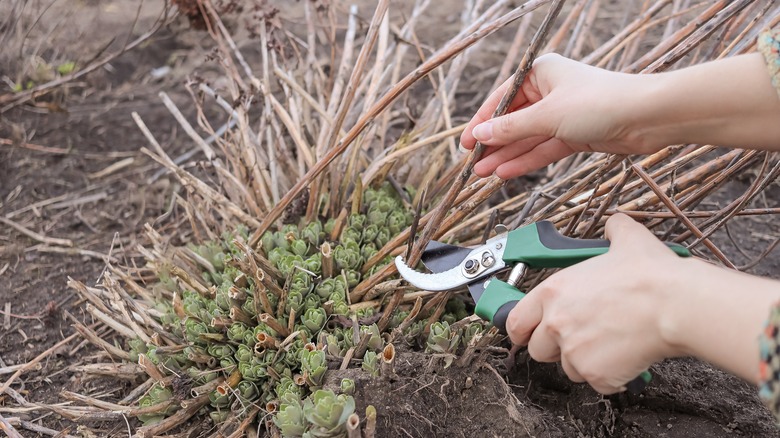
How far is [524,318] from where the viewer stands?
1340 millimetres

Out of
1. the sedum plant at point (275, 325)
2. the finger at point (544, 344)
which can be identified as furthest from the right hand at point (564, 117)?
the sedum plant at point (275, 325)

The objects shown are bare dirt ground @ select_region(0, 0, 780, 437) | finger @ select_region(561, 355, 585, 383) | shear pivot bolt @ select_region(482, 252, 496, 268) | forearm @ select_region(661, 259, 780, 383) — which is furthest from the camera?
bare dirt ground @ select_region(0, 0, 780, 437)

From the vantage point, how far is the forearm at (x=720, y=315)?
3.49 ft

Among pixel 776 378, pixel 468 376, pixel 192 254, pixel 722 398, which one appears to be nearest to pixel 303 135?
pixel 192 254

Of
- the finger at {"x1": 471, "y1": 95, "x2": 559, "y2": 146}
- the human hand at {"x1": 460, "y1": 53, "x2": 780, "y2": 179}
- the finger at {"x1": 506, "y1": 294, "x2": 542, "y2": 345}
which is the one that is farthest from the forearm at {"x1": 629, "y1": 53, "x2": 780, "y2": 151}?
A: the finger at {"x1": 506, "y1": 294, "x2": 542, "y2": 345}

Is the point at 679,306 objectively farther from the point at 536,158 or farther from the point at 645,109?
the point at 536,158

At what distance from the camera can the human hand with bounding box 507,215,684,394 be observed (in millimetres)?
1166

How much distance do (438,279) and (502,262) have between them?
0.17m

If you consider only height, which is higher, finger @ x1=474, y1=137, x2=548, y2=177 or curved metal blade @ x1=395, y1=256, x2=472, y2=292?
finger @ x1=474, y1=137, x2=548, y2=177

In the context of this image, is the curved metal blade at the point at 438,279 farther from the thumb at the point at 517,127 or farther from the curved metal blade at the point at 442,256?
the thumb at the point at 517,127

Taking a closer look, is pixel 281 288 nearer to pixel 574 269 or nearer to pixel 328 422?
pixel 328 422

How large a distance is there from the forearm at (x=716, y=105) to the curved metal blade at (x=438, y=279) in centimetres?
51

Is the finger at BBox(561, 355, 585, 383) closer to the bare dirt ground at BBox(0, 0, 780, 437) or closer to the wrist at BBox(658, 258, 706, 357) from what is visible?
the wrist at BBox(658, 258, 706, 357)

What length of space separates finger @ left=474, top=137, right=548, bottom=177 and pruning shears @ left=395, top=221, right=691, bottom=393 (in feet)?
0.54
